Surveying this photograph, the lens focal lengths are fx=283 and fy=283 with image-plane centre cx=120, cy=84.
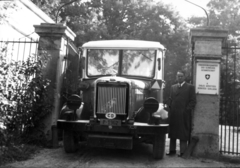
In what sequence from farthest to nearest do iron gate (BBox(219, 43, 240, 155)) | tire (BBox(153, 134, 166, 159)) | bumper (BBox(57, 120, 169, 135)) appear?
iron gate (BBox(219, 43, 240, 155)) → tire (BBox(153, 134, 166, 159)) → bumper (BBox(57, 120, 169, 135))

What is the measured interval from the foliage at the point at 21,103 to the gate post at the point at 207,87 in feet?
12.8

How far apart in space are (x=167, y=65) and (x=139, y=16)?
6312 millimetres

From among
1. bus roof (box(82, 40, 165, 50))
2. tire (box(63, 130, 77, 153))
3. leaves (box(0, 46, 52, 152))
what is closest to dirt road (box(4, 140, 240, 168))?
tire (box(63, 130, 77, 153))

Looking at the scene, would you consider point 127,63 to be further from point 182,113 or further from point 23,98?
point 23,98

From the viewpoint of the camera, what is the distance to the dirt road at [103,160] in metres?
5.83

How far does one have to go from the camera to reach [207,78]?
6914 mm

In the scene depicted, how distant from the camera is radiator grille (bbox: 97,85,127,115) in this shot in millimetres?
6184

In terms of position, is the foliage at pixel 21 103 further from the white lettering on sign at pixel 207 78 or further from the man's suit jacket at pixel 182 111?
the white lettering on sign at pixel 207 78

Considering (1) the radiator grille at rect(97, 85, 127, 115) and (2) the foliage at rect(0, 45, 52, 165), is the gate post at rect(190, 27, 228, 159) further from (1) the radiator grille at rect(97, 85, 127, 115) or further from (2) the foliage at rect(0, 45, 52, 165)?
(2) the foliage at rect(0, 45, 52, 165)

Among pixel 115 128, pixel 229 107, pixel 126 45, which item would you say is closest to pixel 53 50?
pixel 126 45

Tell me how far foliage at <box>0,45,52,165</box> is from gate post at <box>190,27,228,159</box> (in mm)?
3899

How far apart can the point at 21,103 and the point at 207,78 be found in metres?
4.61

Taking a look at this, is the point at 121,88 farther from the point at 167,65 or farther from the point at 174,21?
the point at 174,21

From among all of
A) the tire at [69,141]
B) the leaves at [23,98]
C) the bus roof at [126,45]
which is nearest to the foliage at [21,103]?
the leaves at [23,98]
